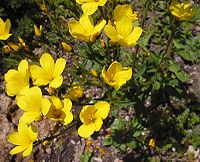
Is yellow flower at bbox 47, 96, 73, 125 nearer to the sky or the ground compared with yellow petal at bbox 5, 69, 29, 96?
nearer to the ground

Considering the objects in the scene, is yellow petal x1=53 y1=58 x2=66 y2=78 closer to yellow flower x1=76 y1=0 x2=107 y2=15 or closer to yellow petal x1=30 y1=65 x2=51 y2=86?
yellow petal x1=30 y1=65 x2=51 y2=86

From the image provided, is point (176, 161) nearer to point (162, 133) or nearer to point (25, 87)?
point (162, 133)

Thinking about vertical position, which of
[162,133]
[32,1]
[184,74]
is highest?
[32,1]

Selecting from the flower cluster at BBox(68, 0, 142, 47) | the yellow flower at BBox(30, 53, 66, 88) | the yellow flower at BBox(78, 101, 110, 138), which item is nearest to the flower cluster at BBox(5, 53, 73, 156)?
the yellow flower at BBox(30, 53, 66, 88)

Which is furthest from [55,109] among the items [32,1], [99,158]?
[32,1]

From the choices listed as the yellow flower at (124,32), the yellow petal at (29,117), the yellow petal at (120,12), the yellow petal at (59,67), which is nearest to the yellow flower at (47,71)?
the yellow petal at (59,67)

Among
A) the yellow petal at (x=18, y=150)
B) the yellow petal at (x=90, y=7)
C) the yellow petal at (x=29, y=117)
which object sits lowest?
the yellow petal at (x=18, y=150)

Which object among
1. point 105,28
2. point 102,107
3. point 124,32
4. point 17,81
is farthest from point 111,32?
point 17,81

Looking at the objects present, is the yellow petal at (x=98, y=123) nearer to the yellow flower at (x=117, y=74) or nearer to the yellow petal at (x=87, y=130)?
the yellow petal at (x=87, y=130)
